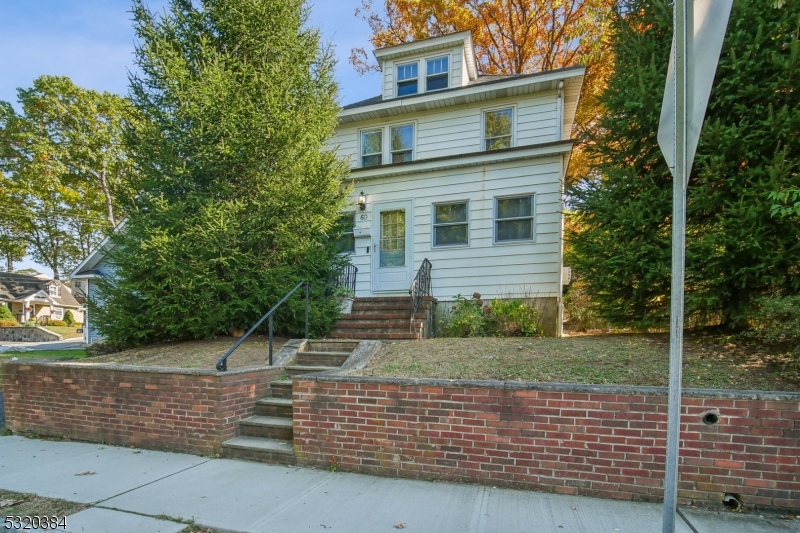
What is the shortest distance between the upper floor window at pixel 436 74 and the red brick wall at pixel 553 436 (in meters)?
8.45

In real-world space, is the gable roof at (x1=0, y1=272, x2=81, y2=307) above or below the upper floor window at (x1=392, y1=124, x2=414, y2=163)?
below

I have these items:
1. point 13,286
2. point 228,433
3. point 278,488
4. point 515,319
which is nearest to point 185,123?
point 228,433

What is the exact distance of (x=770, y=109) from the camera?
164 inches

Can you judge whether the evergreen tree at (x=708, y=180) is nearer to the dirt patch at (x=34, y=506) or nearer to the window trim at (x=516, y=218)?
the window trim at (x=516, y=218)

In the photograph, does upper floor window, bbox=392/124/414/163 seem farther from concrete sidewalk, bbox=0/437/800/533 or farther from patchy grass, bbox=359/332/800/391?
concrete sidewalk, bbox=0/437/800/533

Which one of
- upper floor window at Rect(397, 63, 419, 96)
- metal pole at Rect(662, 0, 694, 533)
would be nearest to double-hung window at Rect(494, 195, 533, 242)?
upper floor window at Rect(397, 63, 419, 96)

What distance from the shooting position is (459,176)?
915 centimetres

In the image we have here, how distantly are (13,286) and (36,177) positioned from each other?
790 inches

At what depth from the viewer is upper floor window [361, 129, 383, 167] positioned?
1018cm

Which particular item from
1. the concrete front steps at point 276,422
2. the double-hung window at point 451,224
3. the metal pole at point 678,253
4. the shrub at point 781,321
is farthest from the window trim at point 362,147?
the metal pole at point 678,253

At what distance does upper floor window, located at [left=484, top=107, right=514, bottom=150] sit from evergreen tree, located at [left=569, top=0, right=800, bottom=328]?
345cm

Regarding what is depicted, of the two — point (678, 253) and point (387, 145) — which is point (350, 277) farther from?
point (678, 253)

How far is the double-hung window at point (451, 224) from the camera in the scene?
910 centimetres

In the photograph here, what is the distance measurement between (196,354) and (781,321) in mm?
6823
